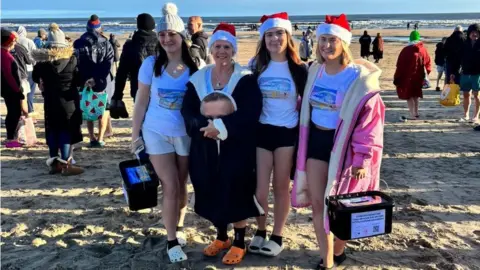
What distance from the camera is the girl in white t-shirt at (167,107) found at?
3412 mm

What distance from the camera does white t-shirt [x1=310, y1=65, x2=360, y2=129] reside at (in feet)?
9.96

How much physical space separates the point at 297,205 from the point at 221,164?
707 mm

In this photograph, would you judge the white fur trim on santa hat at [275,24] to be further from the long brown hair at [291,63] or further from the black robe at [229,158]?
the black robe at [229,158]

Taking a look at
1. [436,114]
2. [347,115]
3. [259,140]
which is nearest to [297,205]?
[259,140]

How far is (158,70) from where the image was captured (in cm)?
342

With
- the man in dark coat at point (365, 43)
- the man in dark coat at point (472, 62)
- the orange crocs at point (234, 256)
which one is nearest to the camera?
the orange crocs at point (234, 256)

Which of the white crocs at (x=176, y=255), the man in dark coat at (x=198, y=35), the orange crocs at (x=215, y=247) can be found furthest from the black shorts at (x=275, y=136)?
the man in dark coat at (x=198, y=35)

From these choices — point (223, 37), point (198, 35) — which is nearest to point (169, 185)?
point (223, 37)

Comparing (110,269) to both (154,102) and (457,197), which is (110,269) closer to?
(154,102)

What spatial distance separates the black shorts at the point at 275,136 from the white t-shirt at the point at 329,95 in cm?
25

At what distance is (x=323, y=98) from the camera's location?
3.12 m

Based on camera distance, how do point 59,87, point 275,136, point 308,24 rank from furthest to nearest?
point 308,24
point 59,87
point 275,136

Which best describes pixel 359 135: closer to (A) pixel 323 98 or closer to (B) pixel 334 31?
(A) pixel 323 98

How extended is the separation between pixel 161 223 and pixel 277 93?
6.43 ft
